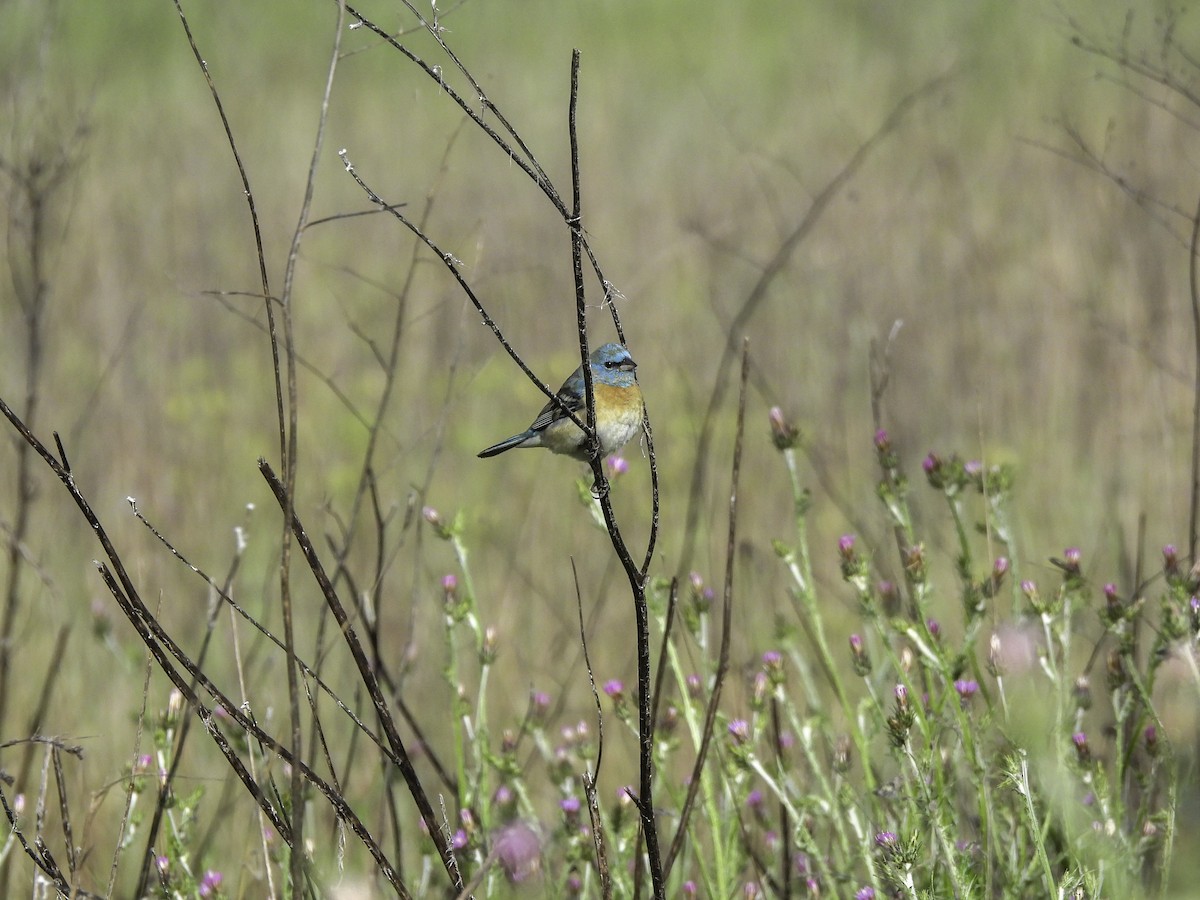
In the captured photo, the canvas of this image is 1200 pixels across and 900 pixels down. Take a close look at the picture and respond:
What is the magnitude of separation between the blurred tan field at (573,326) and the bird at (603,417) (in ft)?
0.56

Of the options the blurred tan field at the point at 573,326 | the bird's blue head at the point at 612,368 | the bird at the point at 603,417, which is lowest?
the bird at the point at 603,417

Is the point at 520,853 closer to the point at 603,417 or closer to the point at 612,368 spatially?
the point at 603,417

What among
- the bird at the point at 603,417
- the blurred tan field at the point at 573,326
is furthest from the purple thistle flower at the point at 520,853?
the bird at the point at 603,417

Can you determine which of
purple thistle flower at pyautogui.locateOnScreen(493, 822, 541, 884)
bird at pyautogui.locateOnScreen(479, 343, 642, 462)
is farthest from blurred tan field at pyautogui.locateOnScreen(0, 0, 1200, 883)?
Answer: purple thistle flower at pyautogui.locateOnScreen(493, 822, 541, 884)

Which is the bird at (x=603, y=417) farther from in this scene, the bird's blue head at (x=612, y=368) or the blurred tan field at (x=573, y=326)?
the blurred tan field at (x=573, y=326)

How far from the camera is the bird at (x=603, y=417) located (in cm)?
357

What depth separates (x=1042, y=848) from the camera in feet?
6.72

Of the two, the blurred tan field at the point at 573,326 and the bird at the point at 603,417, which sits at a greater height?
the blurred tan field at the point at 573,326

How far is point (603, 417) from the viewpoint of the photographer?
3572mm

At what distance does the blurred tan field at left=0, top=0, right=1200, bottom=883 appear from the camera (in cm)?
449

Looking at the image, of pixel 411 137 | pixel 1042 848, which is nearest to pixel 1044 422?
pixel 1042 848

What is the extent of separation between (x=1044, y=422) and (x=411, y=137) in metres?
5.72

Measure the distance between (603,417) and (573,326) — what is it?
139 inches

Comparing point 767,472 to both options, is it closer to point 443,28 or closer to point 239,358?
point 239,358
